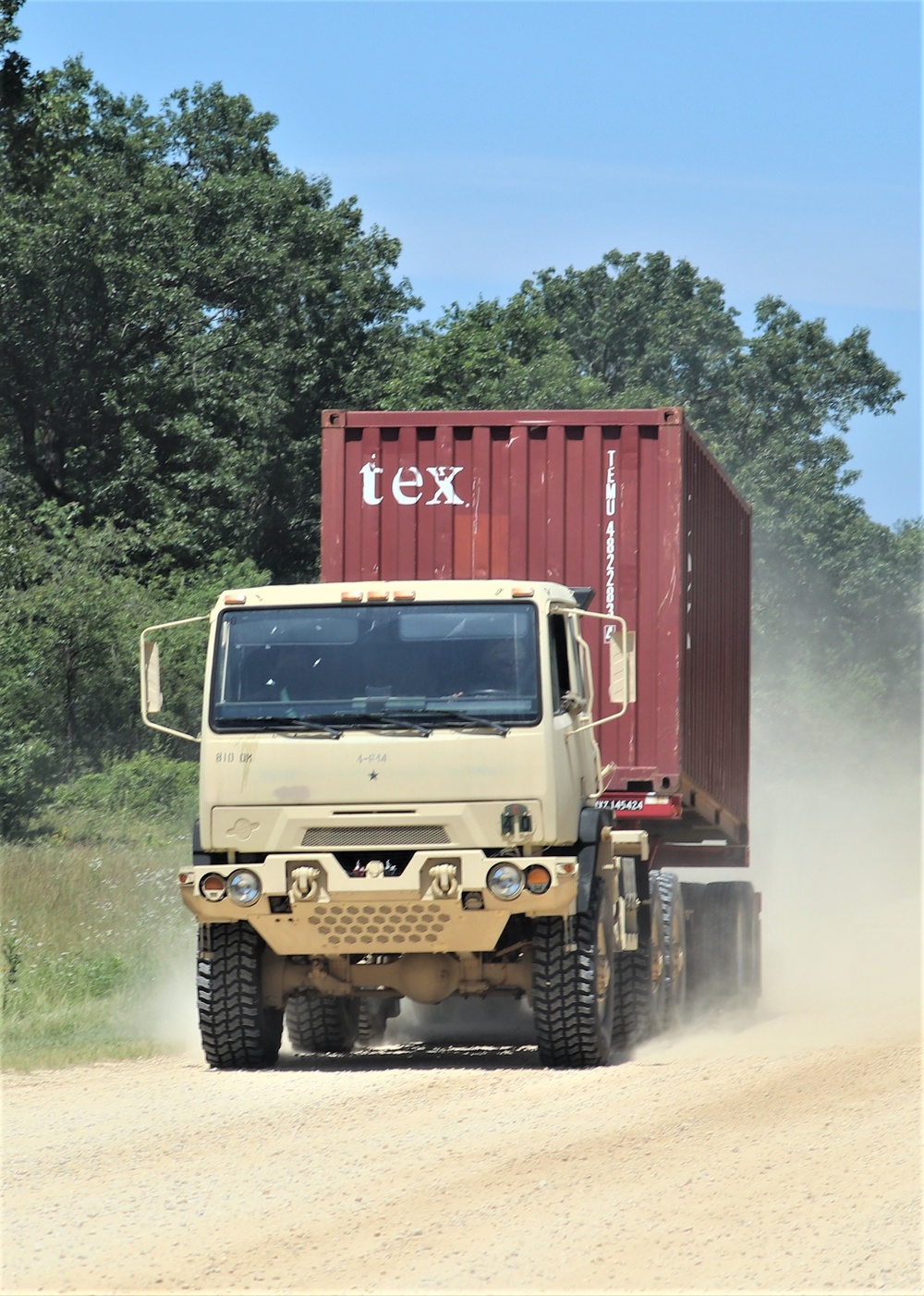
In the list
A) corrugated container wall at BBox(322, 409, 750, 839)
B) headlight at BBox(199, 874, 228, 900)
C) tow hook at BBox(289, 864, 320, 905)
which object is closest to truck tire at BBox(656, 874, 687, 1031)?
corrugated container wall at BBox(322, 409, 750, 839)

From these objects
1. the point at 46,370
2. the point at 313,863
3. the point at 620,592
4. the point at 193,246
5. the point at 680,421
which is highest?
the point at 193,246

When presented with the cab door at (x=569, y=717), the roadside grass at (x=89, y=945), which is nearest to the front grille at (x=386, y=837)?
the cab door at (x=569, y=717)

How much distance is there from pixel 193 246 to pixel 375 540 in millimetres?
28827

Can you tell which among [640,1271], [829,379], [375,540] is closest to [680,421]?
[375,540]

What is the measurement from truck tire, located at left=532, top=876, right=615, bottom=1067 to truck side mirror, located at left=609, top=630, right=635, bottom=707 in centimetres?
116

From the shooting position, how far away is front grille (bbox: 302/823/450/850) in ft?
36.0

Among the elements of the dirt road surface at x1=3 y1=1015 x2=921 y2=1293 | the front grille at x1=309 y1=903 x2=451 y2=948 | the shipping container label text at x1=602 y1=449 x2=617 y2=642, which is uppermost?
the shipping container label text at x1=602 y1=449 x2=617 y2=642

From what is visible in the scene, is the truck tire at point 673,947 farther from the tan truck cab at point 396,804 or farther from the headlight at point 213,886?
the headlight at point 213,886

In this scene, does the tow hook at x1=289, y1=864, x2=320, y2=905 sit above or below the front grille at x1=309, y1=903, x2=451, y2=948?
above

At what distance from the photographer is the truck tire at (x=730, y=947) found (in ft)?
53.7

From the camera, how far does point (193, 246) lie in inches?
1618

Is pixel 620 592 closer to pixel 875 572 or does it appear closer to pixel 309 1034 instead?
pixel 309 1034

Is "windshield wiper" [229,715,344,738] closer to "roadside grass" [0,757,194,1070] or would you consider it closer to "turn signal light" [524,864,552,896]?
"turn signal light" [524,864,552,896]

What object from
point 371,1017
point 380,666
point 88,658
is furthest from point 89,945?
point 88,658
